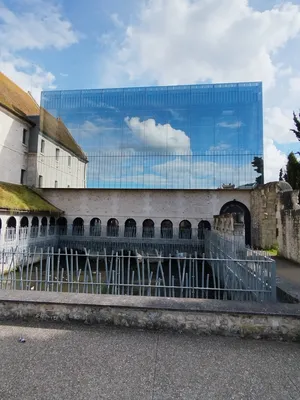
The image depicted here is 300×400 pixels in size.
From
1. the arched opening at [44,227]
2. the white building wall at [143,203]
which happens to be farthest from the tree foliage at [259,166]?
the arched opening at [44,227]

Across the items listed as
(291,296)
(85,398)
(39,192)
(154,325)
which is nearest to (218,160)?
(39,192)

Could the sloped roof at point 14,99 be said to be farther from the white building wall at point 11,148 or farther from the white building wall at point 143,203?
the white building wall at point 143,203

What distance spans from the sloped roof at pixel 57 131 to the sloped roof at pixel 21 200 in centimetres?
590

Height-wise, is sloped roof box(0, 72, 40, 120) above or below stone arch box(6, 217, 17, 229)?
above

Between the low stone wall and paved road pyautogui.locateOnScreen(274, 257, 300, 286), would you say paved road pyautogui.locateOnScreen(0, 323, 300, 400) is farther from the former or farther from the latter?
paved road pyautogui.locateOnScreen(274, 257, 300, 286)

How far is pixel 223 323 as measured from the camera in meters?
3.71

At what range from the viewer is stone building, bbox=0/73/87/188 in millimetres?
21578

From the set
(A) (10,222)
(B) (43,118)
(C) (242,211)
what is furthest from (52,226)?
(C) (242,211)

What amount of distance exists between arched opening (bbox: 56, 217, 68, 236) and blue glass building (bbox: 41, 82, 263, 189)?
163 inches

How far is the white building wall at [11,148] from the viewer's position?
20906mm

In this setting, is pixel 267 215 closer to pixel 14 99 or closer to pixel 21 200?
pixel 21 200

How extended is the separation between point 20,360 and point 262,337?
311cm

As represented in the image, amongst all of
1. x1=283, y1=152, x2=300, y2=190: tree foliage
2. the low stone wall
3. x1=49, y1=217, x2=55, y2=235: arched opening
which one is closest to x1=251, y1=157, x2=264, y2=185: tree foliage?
x1=283, y1=152, x2=300, y2=190: tree foliage

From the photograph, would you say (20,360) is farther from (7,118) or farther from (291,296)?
(7,118)
